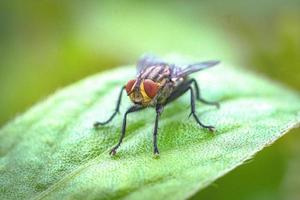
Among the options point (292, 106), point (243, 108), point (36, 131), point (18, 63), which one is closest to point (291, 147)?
point (292, 106)

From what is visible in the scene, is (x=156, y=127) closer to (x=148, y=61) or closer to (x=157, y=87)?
(x=157, y=87)

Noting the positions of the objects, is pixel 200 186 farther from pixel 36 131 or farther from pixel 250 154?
pixel 36 131

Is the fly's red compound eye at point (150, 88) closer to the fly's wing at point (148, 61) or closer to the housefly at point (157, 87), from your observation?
the housefly at point (157, 87)

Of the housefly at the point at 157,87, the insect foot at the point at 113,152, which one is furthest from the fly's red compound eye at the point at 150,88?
the insect foot at the point at 113,152

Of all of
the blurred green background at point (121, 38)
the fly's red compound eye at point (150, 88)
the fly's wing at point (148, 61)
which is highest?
the blurred green background at point (121, 38)

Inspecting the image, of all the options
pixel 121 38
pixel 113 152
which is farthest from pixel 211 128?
pixel 121 38

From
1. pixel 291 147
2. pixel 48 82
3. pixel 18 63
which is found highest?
pixel 18 63

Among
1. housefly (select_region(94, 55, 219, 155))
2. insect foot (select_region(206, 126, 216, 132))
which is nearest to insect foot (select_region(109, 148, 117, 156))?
housefly (select_region(94, 55, 219, 155))
